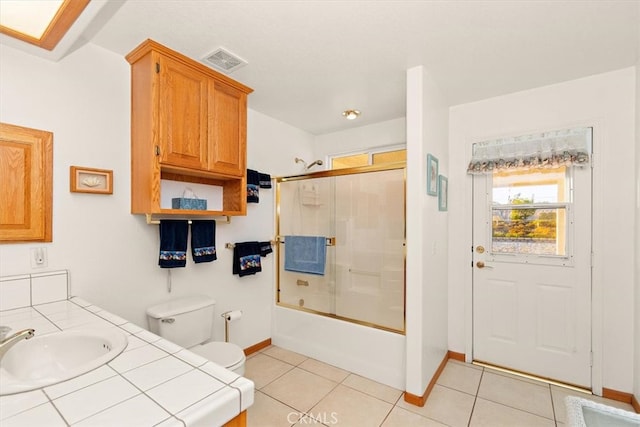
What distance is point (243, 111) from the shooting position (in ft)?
7.59

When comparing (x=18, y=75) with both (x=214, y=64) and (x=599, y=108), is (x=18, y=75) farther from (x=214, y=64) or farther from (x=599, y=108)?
(x=599, y=108)

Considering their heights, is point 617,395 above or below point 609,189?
below

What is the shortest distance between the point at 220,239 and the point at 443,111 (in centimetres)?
224

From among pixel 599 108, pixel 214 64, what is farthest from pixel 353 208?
pixel 599 108

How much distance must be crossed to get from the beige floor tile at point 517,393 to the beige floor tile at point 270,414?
1.41 m

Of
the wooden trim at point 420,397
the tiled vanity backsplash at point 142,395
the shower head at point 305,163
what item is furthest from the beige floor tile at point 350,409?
the shower head at point 305,163

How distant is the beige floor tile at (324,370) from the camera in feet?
8.18

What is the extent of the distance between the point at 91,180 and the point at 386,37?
1950 mm

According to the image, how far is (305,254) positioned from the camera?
2.94 m

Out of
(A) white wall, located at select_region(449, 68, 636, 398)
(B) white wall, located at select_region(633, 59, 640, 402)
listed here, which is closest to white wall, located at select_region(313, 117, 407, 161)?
(A) white wall, located at select_region(449, 68, 636, 398)

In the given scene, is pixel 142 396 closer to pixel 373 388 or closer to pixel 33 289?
pixel 33 289

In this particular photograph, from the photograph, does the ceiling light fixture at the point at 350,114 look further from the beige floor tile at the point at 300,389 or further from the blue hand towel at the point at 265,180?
the beige floor tile at the point at 300,389

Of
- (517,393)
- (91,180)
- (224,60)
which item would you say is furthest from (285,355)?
(224,60)

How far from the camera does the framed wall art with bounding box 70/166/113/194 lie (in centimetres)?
173
